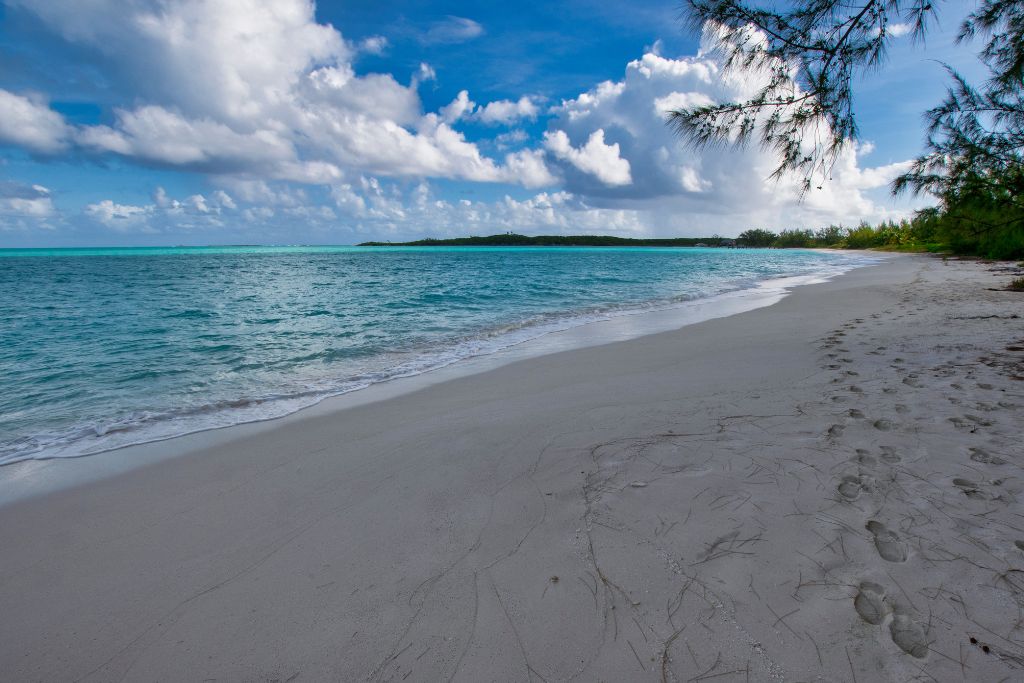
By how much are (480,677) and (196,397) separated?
665cm

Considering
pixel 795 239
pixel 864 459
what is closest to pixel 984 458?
pixel 864 459

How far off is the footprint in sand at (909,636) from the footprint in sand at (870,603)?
5 centimetres

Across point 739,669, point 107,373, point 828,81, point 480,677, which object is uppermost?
point 828,81

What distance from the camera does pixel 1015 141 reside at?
5746 millimetres

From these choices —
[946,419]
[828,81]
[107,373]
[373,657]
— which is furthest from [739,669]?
[107,373]

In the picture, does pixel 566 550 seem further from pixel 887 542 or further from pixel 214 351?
pixel 214 351

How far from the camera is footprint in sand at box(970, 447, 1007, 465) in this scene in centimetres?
294

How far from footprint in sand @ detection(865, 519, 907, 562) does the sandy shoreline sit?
0.04ft

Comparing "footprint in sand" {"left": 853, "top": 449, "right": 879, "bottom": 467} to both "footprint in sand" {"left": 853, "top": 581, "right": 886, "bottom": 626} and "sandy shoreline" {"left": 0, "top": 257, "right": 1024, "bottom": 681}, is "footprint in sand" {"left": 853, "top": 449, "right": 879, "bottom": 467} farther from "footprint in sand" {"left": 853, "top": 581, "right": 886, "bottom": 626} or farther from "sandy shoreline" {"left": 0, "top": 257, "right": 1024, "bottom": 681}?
"footprint in sand" {"left": 853, "top": 581, "right": 886, "bottom": 626}

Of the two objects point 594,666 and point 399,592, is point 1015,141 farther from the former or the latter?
point 399,592

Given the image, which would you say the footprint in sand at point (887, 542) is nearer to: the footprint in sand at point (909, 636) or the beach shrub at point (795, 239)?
the footprint in sand at point (909, 636)

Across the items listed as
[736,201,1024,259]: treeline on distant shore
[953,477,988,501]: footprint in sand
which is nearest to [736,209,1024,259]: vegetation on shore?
[736,201,1024,259]: treeline on distant shore

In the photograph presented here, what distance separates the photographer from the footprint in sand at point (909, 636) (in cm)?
168

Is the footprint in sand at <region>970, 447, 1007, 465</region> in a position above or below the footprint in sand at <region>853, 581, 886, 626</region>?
above
